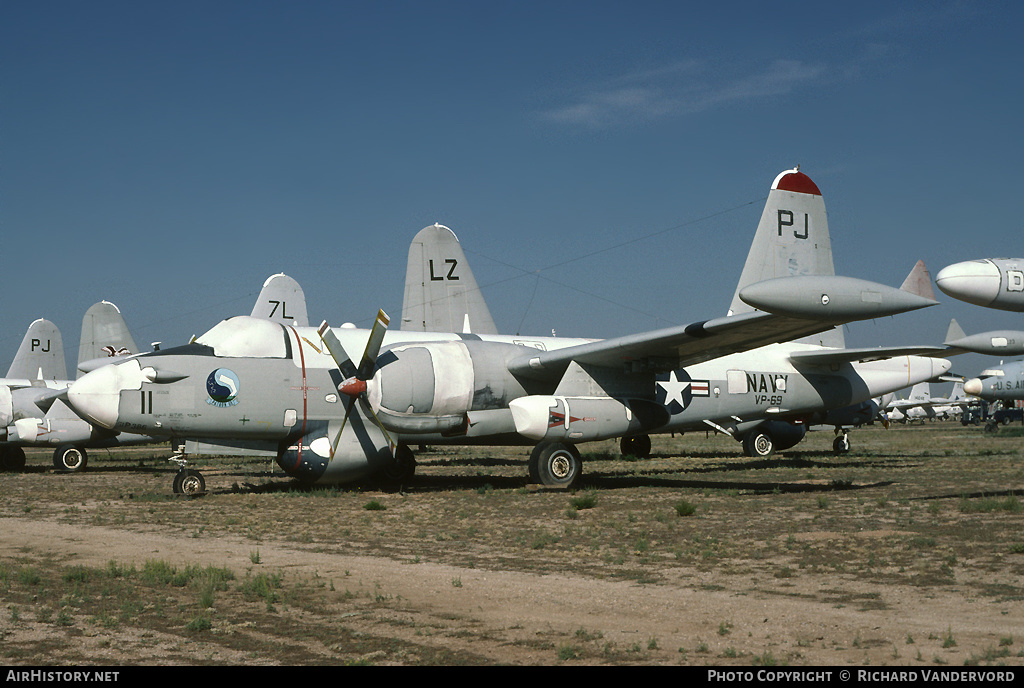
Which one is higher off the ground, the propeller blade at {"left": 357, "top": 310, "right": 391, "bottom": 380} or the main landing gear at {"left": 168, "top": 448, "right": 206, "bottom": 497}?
the propeller blade at {"left": 357, "top": 310, "right": 391, "bottom": 380}

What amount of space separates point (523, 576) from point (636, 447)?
23055 mm

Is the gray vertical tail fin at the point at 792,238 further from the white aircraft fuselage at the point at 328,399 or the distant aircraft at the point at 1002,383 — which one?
the distant aircraft at the point at 1002,383

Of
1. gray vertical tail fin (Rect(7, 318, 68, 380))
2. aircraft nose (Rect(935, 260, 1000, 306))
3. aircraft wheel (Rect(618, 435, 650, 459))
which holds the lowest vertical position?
aircraft wheel (Rect(618, 435, 650, 459))

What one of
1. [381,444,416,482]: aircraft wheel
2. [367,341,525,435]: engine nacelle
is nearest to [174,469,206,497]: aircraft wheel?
[367,341,525,435]: engine nacelle

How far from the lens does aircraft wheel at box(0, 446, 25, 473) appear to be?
31094 mm

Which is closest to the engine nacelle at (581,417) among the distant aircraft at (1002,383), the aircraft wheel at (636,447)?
the aircraft wheel at (636,447)

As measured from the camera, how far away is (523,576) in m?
9.48

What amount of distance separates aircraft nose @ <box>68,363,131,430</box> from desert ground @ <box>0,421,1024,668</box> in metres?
1.81

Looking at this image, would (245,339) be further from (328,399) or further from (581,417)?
(581,417)

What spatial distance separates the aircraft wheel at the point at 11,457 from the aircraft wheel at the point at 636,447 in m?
21.8

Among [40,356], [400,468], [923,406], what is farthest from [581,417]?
[923,406]

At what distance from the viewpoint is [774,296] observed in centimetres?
1175

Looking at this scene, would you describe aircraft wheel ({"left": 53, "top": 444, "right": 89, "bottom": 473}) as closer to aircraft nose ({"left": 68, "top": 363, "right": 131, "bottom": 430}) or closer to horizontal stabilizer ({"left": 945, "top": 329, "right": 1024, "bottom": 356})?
aircraft nose ({"left": 68, "top": 363, "right": 131, "bottom": 430})

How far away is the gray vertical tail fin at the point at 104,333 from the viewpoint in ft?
124
